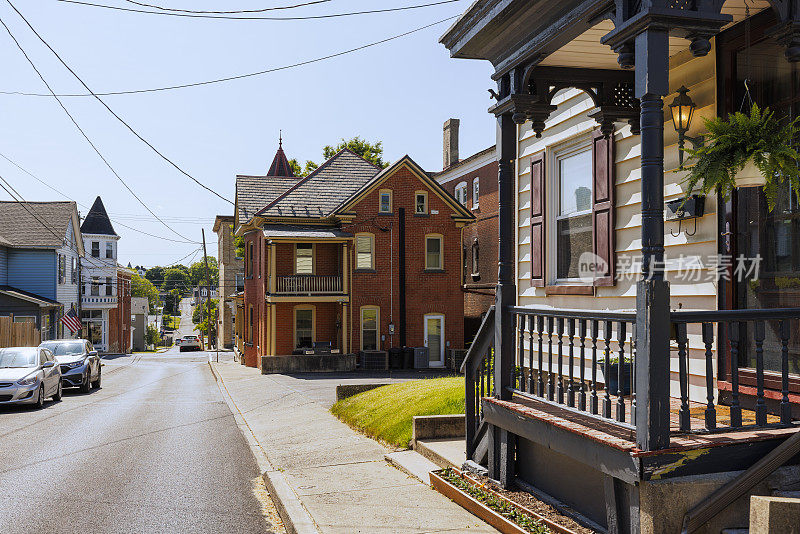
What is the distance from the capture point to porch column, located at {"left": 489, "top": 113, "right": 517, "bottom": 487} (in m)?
6.46

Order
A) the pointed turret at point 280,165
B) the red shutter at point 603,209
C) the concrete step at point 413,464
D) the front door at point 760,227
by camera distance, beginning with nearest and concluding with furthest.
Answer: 1. the front door at point 760,227
2. the red shutter at point 603,209
3. the concrete step at point 413,464
4. the pointed turret at point 280,165

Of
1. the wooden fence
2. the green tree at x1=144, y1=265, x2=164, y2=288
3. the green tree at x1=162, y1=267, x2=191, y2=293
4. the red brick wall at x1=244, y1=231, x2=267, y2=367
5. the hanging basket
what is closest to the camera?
the hanging basket

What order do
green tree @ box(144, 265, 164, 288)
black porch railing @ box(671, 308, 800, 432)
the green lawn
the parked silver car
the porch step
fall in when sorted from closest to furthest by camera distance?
black porch railing @ box(671, 308, 800, 432), the porch step, the green lawn, the parked silver car, green tree @ box(144, 265, 164, 288)

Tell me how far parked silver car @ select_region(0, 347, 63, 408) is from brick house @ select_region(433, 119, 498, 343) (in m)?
20.0

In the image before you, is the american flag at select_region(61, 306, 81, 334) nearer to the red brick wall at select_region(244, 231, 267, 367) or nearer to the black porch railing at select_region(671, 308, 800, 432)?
the red brick wall at select_region(244, 231, 267, 367)

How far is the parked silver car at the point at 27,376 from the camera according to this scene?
663 inches

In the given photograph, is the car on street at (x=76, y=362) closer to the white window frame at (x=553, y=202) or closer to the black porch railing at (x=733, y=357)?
the white window frame at (x=553, y=202)

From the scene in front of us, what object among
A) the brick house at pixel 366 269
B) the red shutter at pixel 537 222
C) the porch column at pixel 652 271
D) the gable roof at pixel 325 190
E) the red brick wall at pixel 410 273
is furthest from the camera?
the gable roof at pixel 325 190

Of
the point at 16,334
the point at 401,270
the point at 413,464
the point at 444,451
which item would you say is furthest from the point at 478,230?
the point at 444,451

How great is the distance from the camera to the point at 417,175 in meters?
32.2

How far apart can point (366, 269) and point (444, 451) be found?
23.5 metres

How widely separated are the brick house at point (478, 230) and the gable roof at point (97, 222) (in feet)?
120

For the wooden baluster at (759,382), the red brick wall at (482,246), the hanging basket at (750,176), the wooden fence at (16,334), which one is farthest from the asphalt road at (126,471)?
the red brick wall at (482,246)

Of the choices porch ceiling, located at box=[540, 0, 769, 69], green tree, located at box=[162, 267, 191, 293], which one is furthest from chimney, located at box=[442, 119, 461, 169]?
green tree, located at box=[162, 267, 191, 293]
